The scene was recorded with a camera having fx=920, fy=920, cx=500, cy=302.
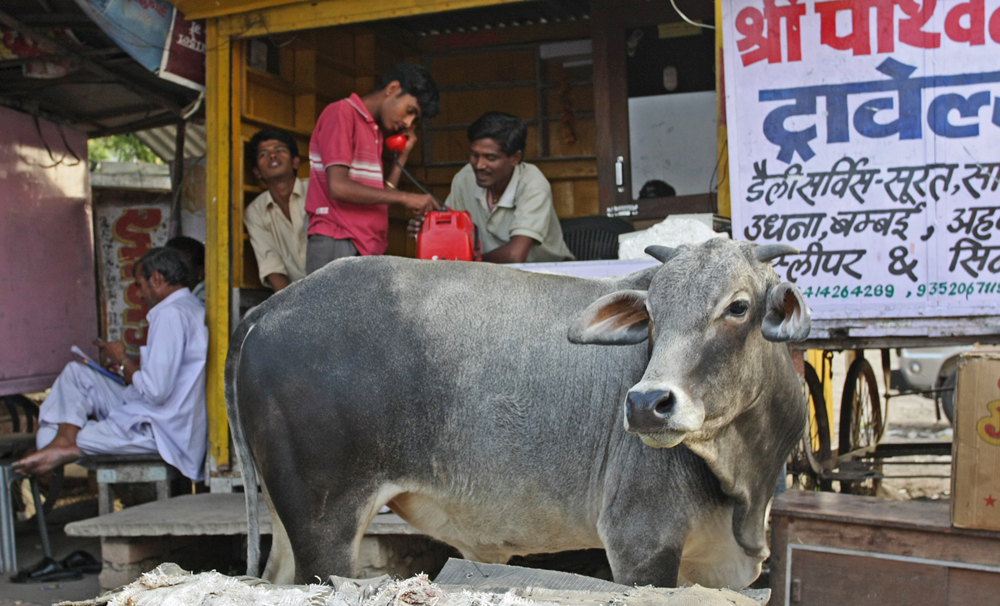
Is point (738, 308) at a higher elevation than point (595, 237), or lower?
lower

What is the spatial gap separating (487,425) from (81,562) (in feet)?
11.6

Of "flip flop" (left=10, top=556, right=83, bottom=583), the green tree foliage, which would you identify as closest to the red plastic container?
"flip flop" (left=10, top=556, right=83, bottom=583)

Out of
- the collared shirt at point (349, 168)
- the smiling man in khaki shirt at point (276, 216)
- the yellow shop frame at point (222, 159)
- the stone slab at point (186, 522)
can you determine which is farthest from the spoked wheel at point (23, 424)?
the collared shirt at point (349, 168)

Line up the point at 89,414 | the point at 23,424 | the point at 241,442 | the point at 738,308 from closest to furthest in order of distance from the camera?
the point at 738,308, the point at 241,442, the point at 89,414, the point at 23,424

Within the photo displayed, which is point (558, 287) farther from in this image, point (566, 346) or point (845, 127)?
point (845, 127)

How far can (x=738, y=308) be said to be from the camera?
2623mm

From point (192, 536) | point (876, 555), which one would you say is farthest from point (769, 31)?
point (192, 536)

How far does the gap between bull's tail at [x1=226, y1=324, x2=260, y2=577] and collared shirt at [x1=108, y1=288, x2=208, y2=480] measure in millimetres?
2008

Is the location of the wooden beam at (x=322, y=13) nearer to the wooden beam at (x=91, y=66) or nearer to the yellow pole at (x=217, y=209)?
the yellow pole at (x=217, y=209)

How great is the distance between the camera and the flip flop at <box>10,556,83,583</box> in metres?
5.07

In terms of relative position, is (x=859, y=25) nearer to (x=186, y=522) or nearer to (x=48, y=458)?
(x=186, y=522)

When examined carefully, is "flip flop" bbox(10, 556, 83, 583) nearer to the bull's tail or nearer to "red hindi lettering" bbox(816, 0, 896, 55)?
the bull's tail

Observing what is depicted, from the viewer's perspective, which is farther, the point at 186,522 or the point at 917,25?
the point at 186,522

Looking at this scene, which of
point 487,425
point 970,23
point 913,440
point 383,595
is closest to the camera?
point 383,595
